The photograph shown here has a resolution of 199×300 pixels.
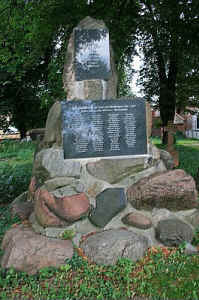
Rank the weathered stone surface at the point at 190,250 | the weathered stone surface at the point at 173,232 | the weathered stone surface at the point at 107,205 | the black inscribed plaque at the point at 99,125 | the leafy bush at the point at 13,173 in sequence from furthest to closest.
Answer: the leafy bush at the point at 13,173 < the black inscribed plaque at the point at 99,125 < the weathered stone surface at the point at 107,205 < the weathered stone surface at the point at 173,232 < the weathered stone surface at the point at 190,250

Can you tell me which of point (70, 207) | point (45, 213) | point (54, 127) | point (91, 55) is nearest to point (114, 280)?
point (70, 207)

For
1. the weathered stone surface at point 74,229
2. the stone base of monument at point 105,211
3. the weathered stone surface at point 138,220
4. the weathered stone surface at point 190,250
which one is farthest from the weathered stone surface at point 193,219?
the weathered stone surface at point 74,229

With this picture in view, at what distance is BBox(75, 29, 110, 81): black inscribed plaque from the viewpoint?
449 centimetres

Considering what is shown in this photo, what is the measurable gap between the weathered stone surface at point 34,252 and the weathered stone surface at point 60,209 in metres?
0.29

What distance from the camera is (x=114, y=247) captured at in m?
3.41

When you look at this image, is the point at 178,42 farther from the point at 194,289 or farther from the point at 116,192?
the point at 194,289

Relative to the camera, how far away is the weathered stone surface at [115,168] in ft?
13.7

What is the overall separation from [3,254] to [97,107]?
7.40ft

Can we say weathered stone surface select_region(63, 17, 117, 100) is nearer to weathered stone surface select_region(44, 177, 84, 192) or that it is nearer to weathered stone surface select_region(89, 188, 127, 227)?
weathered stone surface select_region(44, 177, 84, 192)

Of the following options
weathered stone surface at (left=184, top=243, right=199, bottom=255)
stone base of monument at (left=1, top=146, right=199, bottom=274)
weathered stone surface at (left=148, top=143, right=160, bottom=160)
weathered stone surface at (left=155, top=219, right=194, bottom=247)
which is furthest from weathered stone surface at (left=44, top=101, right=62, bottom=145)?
weathered stone surface at (left=184, top=243, right=199, bottom=255)

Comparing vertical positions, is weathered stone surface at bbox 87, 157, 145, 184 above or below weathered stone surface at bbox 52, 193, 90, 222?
above

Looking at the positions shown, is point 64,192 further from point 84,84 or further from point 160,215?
point 84,84

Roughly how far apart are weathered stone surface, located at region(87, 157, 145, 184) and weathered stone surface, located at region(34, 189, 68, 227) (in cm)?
68

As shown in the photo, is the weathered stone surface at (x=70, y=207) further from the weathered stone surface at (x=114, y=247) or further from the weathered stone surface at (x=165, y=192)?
the weathered stone surface at (x=165, y=192)
